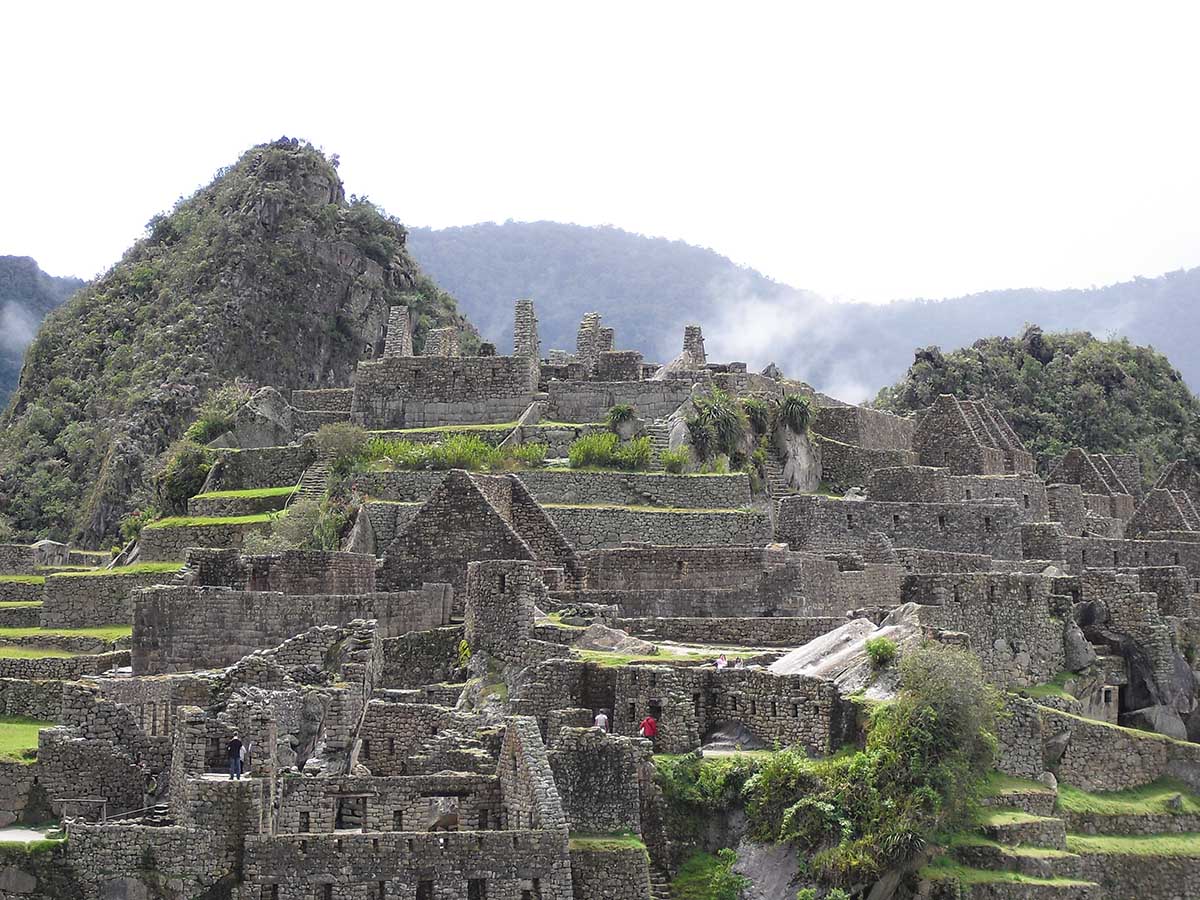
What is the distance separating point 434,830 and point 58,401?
3221 inches

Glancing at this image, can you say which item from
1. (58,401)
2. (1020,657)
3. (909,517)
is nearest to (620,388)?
(909,517)

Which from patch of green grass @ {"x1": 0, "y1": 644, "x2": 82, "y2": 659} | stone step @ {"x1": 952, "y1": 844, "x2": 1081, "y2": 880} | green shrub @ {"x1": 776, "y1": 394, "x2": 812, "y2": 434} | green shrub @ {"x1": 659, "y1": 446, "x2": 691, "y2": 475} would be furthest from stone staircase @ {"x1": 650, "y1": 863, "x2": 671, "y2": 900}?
green shrub @ {"x1": 776, "y1": 394, "x2": 812, "y2": 434}

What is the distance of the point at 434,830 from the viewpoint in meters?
30.4

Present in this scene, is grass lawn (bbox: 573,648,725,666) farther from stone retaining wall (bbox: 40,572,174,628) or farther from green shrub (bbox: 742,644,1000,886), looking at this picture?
stone retaining wall (bbox: 40,572,174,628)

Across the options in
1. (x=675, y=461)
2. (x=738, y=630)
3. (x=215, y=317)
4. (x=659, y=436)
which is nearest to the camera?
(x=738, y=630)

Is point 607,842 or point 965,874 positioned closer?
point 607,842

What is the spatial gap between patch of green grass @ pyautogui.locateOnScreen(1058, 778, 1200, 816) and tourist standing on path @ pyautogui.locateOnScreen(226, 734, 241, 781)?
1533cm

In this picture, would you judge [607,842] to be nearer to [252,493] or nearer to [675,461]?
[675,461]

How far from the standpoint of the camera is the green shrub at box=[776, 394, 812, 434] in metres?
58.9

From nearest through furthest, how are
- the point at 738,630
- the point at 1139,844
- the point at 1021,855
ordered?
the point at 1021,855 < the point at 1139,844 < the point at 738,630

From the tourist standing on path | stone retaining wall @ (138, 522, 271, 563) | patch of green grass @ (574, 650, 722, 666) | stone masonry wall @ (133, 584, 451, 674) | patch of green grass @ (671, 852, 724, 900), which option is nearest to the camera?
the tourist standing on path

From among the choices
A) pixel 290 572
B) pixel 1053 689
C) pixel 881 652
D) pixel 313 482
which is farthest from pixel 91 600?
pixel 1053 689

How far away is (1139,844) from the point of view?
127 feet

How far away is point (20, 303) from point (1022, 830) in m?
114
